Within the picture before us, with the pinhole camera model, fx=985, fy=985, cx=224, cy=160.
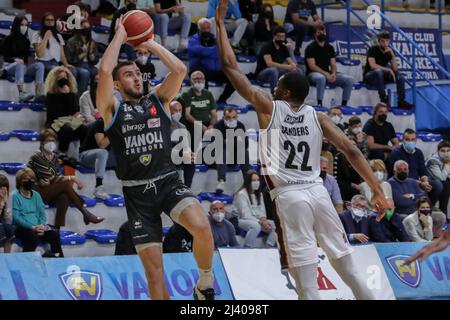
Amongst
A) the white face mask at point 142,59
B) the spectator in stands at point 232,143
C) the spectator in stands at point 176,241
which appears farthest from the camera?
the white face mask at point 142,59

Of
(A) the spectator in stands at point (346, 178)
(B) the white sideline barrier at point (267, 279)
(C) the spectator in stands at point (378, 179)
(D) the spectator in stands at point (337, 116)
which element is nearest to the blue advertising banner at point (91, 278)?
(B) the white sideline barrier at point (267, 279)

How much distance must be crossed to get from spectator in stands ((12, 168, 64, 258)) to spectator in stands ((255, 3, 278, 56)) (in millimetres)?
6916

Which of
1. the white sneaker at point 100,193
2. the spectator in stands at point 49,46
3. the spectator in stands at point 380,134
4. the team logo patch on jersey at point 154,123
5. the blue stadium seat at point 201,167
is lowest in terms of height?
the white sneaker at point 100,193

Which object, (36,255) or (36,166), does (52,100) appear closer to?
(36,166)

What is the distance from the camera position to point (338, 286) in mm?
13859

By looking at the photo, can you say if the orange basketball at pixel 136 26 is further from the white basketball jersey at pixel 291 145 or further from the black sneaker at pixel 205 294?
the black sneaker at pixel 205 294

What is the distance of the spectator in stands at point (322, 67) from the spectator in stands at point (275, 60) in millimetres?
462

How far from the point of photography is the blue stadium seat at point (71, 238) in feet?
45.3

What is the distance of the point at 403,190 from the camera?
53.7 ft

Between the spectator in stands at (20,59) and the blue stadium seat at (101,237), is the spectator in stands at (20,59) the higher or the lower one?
the higher one

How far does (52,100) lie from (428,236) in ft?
20.6

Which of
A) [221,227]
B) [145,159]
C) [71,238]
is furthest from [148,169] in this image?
[221,227]

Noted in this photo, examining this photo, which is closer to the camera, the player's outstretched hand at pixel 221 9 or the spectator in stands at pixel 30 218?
the player's outstretched hand at pixel 221 9

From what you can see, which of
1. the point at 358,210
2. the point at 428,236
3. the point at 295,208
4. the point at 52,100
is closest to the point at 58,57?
the point at 52,100
